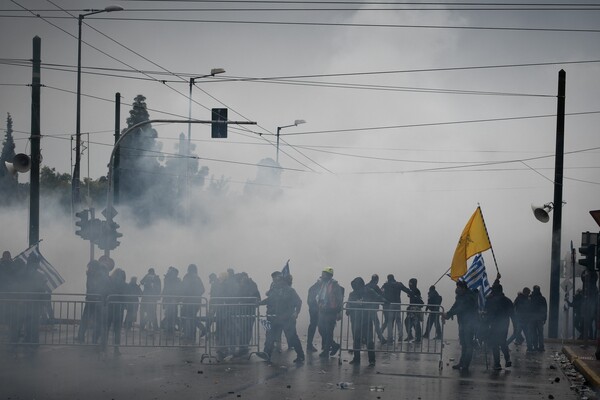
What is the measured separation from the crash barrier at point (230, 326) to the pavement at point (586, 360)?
20.5 ft

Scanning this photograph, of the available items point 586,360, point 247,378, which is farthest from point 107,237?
point 586,360

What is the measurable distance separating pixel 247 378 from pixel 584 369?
6.29m

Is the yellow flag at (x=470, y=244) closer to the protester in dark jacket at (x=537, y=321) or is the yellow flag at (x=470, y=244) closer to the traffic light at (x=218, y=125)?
the protester in dark jacket at (x=537, y=321)

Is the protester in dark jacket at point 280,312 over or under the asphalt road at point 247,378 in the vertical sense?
over

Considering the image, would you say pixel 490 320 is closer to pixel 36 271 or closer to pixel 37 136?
pixel 36 271

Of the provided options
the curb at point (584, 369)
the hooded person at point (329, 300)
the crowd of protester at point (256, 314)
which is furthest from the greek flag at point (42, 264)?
the curb at point (584, 369)

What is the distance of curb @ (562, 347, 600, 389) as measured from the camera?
577 inches

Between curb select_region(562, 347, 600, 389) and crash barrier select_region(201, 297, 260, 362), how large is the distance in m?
6.20

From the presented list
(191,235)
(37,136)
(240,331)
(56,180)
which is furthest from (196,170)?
(240,331)

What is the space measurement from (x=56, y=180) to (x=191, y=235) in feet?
92.4

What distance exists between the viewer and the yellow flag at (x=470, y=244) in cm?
1891

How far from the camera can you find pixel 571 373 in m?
17.1

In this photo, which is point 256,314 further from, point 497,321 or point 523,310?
point 523,310

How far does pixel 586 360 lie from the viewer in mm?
18094
